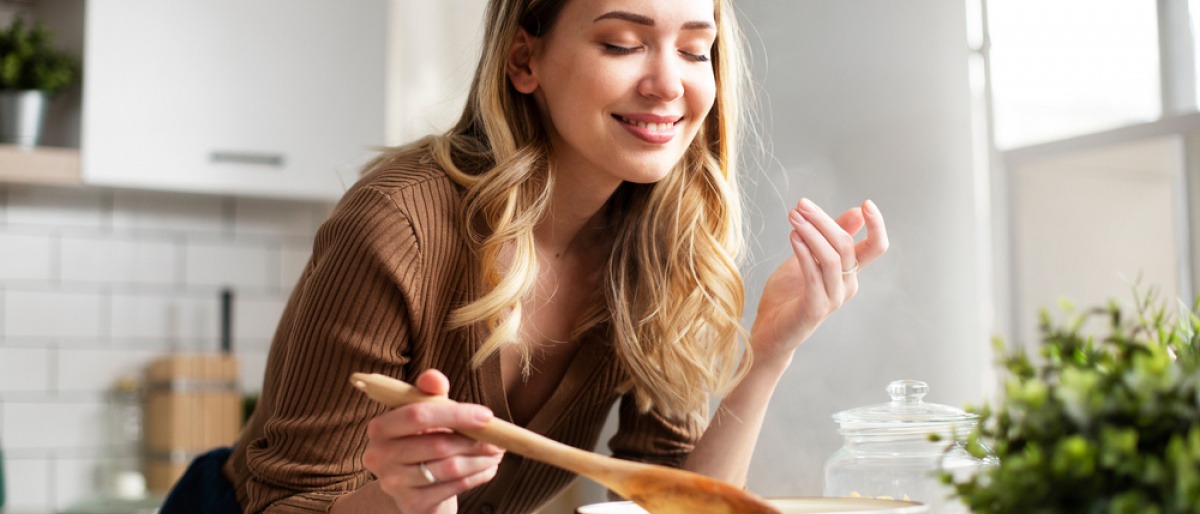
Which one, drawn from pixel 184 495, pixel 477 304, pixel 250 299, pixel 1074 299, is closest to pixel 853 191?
pixel 1074 299

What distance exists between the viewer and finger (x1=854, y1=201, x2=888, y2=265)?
0.99 meters

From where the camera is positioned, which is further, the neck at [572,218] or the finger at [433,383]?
the neck at [572,218]

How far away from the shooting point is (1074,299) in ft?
3.26

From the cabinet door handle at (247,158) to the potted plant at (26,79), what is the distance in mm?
355

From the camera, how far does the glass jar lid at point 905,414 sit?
80 cm

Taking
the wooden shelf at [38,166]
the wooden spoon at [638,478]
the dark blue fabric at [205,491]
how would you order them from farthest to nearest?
the wooden shelf at [38,166], the dark blue fabric at [205,491], the wooden spoon at [638,478]

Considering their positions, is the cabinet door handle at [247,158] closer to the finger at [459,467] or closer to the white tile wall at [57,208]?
the white tile wall at [57,208]

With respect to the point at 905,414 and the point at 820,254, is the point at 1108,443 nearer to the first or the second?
the point at 905,414

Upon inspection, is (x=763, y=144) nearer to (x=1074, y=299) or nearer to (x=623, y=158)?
(x=623, y=158)

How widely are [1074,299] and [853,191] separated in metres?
0.28

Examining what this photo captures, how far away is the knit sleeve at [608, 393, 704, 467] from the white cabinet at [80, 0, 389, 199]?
47.7 inches

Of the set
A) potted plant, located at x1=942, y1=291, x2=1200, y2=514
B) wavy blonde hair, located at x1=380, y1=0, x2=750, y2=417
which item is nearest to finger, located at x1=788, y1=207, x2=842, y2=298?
wavy blonde hair, located at x1=380, y1=0, x2=750, y2=417

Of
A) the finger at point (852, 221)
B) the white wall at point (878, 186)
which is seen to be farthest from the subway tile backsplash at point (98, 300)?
the finger at point (852, 221)

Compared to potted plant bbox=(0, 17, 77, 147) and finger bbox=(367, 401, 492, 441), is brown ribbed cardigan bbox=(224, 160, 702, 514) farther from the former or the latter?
potted plant bbox=(0, 17, 77, 147)
